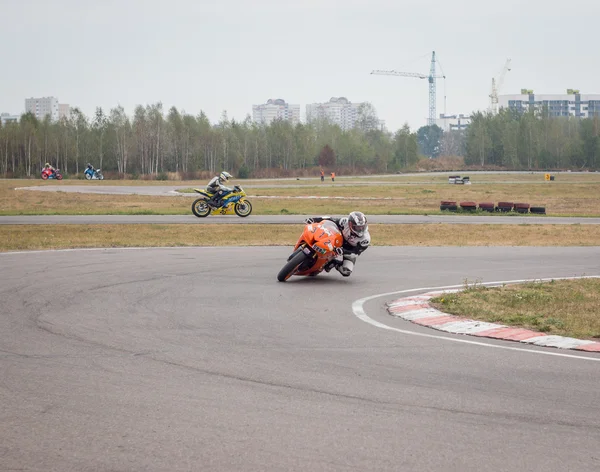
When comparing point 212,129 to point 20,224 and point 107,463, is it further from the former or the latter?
point 107,463

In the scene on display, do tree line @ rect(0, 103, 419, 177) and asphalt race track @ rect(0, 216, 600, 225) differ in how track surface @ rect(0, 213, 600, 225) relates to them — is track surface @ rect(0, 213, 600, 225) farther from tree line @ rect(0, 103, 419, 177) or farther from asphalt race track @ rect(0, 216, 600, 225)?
tree line @ rect(0, 103, 419, 177)

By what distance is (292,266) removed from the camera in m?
13.9

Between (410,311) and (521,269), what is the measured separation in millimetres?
6109

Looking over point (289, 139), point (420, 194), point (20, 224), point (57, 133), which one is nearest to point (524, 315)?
point (20, 224)

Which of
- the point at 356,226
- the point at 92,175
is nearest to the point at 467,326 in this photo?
the point at 356,226

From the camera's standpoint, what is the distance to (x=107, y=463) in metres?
4.86

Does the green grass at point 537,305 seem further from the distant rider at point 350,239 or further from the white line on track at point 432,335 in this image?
the distant rider at point 350,239

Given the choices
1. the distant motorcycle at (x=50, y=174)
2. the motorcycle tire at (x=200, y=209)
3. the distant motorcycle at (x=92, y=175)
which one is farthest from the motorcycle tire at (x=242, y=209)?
the distant motorcycle at (x=92, y=175)

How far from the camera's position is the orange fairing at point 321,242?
45.9ft

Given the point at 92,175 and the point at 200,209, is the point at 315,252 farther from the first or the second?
the point at 92,175

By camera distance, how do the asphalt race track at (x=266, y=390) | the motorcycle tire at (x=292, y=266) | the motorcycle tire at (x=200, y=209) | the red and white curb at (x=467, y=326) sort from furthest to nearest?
the motorcycle tire at (x=200, y=209) → the motorcycle tire at (x=292, y=266) → the red and white curb at (x=467, y=326) → the asphalt race track at (x=266, y=390)

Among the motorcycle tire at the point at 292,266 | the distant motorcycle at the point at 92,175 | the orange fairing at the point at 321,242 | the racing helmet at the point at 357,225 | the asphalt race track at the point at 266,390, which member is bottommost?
the asphalt race track at the point at 266,390

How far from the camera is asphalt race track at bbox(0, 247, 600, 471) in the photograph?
198 inches

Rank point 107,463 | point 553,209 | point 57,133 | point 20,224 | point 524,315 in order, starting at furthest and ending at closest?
point 57,133, point 553,209, point 20,224, point 524,315, point 107,463
